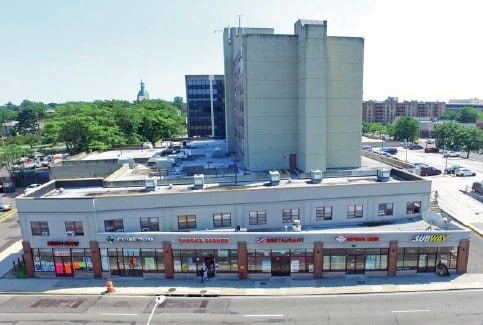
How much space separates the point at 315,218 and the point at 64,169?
125ft

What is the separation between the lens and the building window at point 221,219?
31.2 metres

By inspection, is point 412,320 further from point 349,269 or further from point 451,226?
point 451,226

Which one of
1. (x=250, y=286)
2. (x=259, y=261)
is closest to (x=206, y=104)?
(x=259, y=261)

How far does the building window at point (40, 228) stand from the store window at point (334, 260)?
2481 cm

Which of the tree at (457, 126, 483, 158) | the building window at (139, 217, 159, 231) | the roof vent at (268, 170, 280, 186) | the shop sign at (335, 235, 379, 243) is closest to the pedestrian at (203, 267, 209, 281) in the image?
the building window at (139, 217, 159, 231)

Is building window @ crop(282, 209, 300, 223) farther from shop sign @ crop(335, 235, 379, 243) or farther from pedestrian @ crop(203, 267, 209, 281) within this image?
pedestrian @ crop(203, 267, 209, 281)

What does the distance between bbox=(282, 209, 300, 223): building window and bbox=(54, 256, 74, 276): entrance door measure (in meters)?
20.0

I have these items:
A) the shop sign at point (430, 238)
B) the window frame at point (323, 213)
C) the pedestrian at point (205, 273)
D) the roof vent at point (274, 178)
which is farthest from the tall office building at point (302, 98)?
the pedestrian at point (205, 273)

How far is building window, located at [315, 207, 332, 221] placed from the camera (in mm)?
32062

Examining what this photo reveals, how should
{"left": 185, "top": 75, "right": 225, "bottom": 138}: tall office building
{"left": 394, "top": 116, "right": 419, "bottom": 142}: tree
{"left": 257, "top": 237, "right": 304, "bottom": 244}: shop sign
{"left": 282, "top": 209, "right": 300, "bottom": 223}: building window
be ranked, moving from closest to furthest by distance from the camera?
{"left": 257, "top": 237, "right": 304, "bottom": 244}: shop sign < {"left": 282, "top": 209, "right": 300, "bottom": 223}: building window < {"left": 185, "top": 75, "right": 225, "bottom": 138}: tall office building < {"left": 394, "top": 116, "right": 419, "bottom": 142}: tree

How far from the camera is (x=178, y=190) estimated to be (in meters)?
33.2

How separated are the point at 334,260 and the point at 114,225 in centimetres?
1976

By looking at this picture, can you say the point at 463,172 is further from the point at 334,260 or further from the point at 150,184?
the point at 150,184

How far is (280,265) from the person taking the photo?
30281 mm
